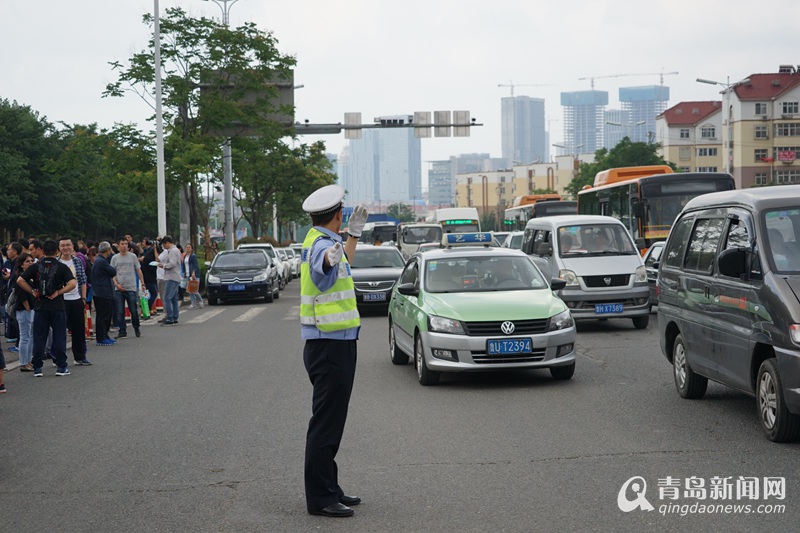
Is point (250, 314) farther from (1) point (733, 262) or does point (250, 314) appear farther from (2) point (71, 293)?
(1) point (733, 262)

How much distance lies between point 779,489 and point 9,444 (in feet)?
19.7

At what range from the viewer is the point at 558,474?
6887 mm

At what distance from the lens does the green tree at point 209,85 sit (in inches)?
1398

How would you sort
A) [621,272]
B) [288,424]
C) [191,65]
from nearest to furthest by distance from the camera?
[288,424] → [621,272] → [191,65]

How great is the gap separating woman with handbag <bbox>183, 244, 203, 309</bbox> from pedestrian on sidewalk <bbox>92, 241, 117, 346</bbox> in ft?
27.1

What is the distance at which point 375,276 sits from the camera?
23672 millimetres

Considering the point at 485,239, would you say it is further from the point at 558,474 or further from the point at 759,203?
the point at 558,474

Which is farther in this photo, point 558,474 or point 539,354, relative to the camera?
point 539,354

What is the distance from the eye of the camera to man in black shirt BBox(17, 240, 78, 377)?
13.4 metres

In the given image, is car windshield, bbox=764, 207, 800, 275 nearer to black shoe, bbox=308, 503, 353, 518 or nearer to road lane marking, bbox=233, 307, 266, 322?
black shoe, bbox=308, 503, 353, 518

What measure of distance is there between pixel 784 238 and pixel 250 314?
18.0 metres

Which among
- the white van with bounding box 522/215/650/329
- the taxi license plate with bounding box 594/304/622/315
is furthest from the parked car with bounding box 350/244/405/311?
the taxi license plate with bounding box 594/304/622/315

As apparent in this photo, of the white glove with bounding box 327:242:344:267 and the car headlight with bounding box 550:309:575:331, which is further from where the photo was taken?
the car headlight with bounding box 550:309:575:331

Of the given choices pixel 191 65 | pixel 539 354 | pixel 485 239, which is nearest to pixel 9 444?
pixel 539 354
